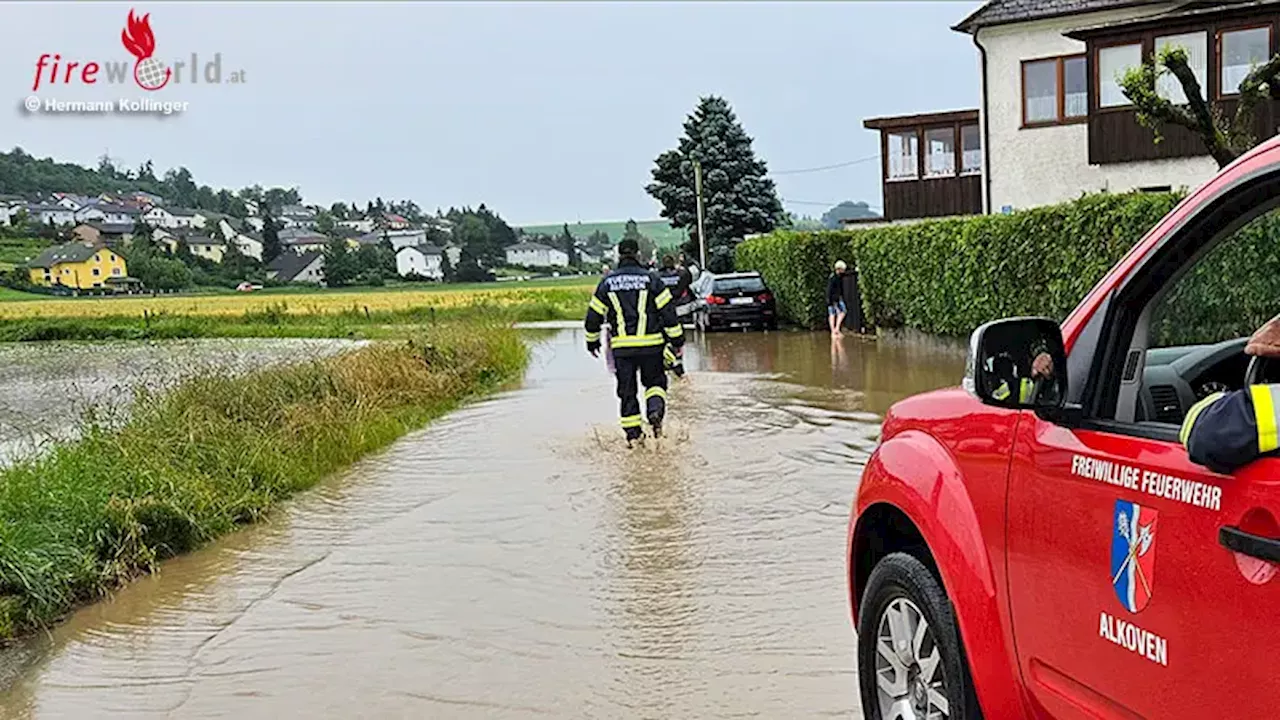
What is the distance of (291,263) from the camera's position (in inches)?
3120

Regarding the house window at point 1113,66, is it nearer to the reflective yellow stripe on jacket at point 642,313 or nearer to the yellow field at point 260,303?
the reflective yellow stripe on jacket at point 642,313

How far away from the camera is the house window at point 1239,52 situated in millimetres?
24266

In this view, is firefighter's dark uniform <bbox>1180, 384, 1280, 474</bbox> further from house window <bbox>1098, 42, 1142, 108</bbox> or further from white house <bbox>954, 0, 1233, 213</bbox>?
house window <bbox>1098, 42, 1142, 108</bbox>

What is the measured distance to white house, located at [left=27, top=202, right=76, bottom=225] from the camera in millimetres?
66500

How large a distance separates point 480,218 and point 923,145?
6955 cm

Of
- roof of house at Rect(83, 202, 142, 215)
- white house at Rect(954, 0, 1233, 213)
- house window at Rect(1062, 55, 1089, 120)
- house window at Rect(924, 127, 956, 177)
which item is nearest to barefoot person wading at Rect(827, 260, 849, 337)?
white house at Rect(954, 0, 1233, 213)

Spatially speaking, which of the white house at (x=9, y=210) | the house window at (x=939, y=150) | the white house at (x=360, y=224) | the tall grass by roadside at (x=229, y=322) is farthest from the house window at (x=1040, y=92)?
the white house at (x=360, y=224)

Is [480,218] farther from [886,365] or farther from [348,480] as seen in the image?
[348,480]

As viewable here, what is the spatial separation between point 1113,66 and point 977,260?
957cm

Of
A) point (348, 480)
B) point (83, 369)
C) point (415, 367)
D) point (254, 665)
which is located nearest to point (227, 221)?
point (83, 369)

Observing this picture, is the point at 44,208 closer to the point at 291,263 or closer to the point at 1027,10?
the point at 291,263

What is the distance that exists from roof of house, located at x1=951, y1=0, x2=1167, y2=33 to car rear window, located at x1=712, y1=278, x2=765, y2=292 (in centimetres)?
732

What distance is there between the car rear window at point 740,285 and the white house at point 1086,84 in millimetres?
5669

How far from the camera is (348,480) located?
11344 millimetres
